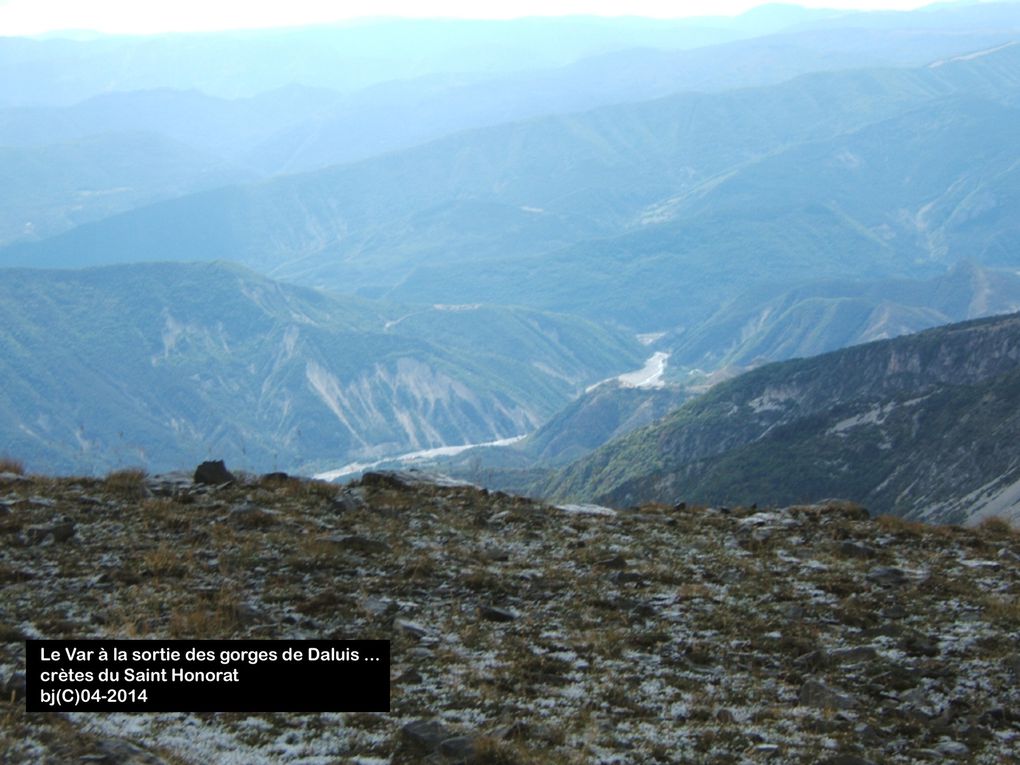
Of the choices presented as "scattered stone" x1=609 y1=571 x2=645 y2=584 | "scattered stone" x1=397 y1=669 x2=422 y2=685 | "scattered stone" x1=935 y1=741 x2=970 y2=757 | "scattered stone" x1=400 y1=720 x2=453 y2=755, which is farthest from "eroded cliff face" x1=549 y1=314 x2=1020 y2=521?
"scattered stone" x1=400 y1=720 x2=453 y2=755

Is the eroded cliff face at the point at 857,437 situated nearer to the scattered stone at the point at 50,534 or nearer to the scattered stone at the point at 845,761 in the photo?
the scattered stone at the point at 50,534

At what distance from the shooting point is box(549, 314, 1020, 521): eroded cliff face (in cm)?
6197

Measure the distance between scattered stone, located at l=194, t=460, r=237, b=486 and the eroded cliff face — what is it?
30.1 meters

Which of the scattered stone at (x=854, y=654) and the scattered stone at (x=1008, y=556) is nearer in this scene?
the scattered stone at (x=854, y=654)

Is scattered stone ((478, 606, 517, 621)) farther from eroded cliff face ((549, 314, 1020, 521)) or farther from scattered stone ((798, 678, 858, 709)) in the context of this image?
eroded cliff face ((549, 314, 1020, 521))

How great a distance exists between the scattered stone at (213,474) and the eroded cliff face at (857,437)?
30053mm

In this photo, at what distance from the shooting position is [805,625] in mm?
11750

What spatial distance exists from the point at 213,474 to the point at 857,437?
62778 mm

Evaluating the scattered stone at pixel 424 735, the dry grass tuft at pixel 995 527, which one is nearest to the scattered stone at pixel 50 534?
the scattered stone at pixel 424 735

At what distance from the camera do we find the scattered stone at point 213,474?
52.2ft

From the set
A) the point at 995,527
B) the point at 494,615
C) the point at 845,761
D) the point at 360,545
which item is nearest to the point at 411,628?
the point at 494,615

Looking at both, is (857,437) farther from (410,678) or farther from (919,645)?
(410,678)

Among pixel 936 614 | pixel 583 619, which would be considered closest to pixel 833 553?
pixel 936 614

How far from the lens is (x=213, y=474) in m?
16.0
